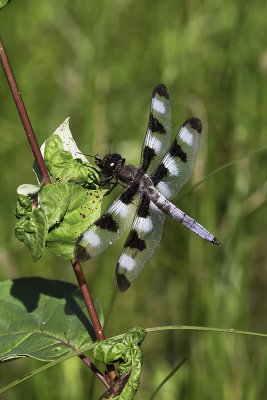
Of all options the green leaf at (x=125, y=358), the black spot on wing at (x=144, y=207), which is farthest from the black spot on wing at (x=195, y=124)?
the green leaf at (x=125, y=358)

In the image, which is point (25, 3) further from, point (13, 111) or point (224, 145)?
point (224, 145)

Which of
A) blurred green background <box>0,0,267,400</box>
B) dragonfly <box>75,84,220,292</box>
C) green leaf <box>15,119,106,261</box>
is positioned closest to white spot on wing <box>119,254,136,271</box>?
dragonfly <box>75,84,220,292</box>

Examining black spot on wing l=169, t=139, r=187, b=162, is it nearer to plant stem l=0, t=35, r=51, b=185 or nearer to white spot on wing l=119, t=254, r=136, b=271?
white spot on wing l=119, t=254, r=136, b=271

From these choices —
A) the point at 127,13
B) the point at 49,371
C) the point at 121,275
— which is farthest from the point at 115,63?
the point at 121,275

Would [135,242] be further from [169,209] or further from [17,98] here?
[17,98]

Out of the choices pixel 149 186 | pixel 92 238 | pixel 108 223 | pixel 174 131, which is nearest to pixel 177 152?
pixel 149 186

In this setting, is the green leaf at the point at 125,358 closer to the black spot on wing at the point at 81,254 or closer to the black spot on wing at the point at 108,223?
the black spot on wing at the point at 81,254

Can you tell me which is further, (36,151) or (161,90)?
(161,90)
